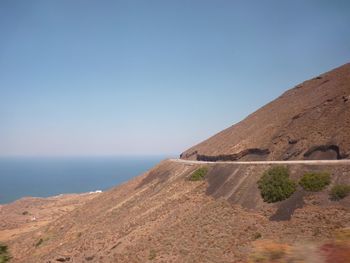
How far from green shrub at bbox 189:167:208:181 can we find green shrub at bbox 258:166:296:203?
1202cm

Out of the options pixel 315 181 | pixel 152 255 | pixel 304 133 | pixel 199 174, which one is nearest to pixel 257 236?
pixel 315 181

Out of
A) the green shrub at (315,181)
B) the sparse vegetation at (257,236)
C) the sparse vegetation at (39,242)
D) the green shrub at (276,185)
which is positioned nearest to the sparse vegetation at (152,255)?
the sparse vegetation at (257,236)

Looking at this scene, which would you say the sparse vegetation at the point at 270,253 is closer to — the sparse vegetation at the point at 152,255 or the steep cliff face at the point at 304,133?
the sparse vegetation at the point at 152,255

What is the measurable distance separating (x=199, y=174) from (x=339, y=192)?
845 inches

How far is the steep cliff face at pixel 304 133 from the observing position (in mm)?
41906

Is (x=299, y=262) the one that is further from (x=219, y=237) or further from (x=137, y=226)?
(x=137, y=226)

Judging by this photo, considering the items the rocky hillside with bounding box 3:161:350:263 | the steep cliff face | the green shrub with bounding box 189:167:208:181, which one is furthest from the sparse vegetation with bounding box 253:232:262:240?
the green shrub with bounding box 189:167:208:181

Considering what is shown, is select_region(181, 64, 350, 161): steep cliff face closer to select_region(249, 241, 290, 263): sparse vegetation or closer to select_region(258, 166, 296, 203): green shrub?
select_region(258, 166, 296, 203): green shrub

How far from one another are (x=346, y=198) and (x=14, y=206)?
298 feet

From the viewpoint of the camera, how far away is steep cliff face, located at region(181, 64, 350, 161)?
41.9 m

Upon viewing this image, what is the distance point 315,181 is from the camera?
29922 mm

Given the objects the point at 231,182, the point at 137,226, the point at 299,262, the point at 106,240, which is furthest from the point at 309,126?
the point at 299,262

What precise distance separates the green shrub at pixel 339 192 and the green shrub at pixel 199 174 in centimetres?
2003

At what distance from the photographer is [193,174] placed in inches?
1864
